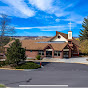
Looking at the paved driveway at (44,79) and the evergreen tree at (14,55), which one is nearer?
the paved driveway at (44,79)

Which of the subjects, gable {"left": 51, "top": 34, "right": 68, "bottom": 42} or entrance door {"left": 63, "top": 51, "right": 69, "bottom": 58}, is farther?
gable {"left": 51, "top": 34, "right": 68, "bottom": 42}

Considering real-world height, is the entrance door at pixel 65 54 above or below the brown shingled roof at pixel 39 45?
below

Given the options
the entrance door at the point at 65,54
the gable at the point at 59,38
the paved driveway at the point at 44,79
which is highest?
the gable at the point at 59,38

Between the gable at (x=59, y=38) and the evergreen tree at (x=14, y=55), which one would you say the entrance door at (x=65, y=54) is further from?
the evergreen tree at (x=14, y=55)

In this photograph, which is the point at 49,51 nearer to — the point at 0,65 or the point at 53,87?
the point at 0,65

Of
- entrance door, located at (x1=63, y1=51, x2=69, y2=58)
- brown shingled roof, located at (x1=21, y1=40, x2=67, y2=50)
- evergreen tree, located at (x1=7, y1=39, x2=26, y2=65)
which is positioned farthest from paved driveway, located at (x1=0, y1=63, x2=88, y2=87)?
brown shingled roof, located at (x1=21, y1=40, x2=67, y2=50)

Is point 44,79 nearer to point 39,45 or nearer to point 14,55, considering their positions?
point 14,55

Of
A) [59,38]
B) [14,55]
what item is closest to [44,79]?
[14,55]

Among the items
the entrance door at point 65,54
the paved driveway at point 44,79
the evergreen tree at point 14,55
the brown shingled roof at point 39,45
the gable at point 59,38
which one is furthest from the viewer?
the gable at point 59,38

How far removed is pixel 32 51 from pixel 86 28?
25300 mm

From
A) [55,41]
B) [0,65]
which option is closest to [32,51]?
[55,41]

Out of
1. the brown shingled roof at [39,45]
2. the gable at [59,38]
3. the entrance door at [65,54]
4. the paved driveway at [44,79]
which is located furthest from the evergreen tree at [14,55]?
the gable at [59,38]

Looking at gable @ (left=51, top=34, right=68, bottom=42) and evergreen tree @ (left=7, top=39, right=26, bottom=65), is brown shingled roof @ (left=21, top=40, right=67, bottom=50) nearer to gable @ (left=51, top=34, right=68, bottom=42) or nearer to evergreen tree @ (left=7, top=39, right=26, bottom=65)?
gable @ (left=51, top=34, right=68, bottom=42)

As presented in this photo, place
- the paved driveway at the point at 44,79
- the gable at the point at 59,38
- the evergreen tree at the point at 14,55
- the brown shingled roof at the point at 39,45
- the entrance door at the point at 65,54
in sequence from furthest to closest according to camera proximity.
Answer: the gable at the point at 59,38 < the brown shingled roof at the point at 39,45 < the entrance door at the point at 65,54 < the evergreen tree at the point at 14,55 < the paved driveway at the point at 44,79
